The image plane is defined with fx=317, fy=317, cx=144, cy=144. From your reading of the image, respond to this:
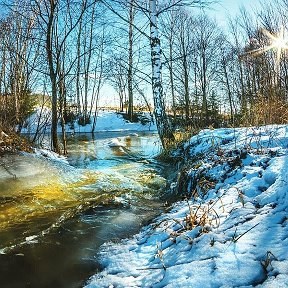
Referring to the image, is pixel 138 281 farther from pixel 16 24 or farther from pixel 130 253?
pixel 16 24

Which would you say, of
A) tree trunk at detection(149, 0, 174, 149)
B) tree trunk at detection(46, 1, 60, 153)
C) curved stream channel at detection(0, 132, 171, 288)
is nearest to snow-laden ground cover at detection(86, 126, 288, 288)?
curved stream channel at detection(0, 132, 171, 288)

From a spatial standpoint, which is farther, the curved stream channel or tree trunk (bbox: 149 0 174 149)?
tree trunk (bbox: 149 0 174 149)

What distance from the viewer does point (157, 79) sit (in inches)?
346

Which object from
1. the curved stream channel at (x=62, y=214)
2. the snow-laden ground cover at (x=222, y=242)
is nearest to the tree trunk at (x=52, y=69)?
the curved stream channel at (x=62, y=214)

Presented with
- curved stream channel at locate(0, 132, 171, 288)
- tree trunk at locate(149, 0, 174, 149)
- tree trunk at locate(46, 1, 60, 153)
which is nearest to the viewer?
curved stream channel at locate(0, 132, 171, 288)

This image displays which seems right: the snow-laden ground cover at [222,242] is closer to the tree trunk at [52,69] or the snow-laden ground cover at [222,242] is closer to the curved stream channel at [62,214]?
the curved stream channel at [62,214]

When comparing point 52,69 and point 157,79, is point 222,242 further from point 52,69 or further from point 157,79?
point 52,69

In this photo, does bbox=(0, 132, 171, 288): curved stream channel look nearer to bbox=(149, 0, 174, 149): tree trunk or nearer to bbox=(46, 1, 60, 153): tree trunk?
bbox=(149, 0, 174, 149): tree trunk

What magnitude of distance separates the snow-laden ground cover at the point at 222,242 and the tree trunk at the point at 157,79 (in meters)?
5.16

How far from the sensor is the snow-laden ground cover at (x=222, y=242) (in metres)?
1.83

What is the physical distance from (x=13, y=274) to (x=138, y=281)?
999 mm

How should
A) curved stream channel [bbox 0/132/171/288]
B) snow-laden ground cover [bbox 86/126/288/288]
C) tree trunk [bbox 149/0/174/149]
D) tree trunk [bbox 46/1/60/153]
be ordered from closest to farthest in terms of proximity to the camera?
1. snow-laden ground cover [bbox 86/126/288/288]
2. curved stream channel [bbox 0/132/171/288]
3. tree trunk [bbox 149/0/174/149]
4. tree trunk [bbox 46/1/60/153]

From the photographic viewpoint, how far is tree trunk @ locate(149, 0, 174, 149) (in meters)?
8.71

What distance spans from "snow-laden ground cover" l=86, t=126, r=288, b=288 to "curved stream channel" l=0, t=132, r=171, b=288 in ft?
0.92
